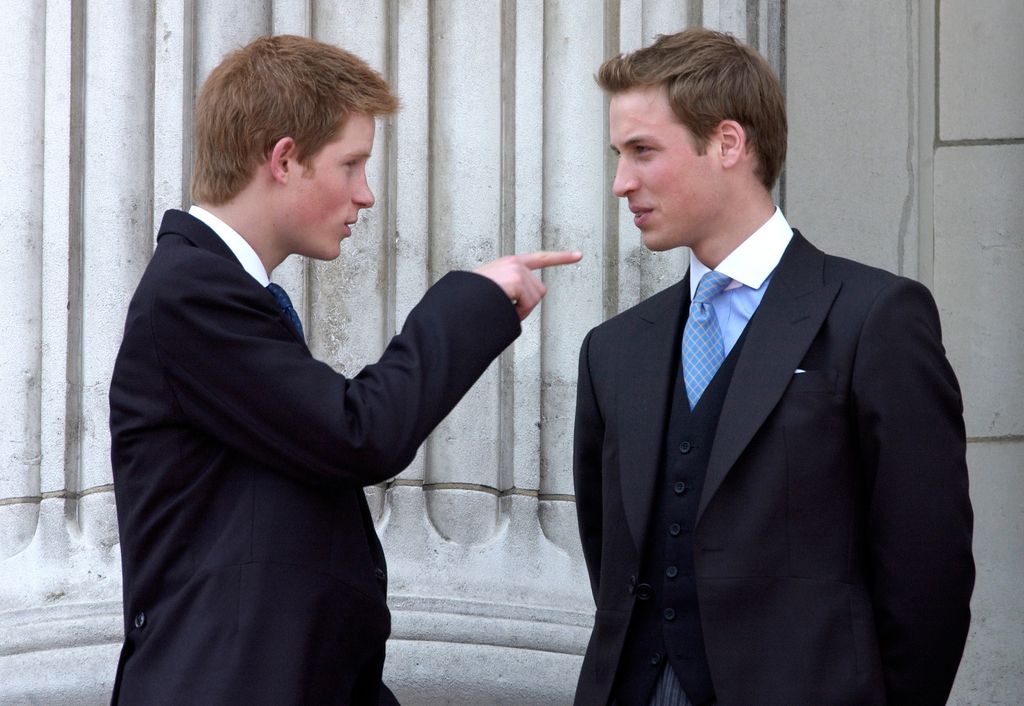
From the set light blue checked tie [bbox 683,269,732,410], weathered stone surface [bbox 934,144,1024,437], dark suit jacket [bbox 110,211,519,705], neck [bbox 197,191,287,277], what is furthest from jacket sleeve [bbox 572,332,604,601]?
weathered stone surface [bbox 934,144,1024,437]

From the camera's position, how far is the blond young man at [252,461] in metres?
2.29

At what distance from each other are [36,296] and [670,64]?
1.77m

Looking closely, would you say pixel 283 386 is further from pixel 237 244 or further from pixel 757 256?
pixel 757 256

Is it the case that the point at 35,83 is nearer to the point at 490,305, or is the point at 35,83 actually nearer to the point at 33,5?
the point at 33,5

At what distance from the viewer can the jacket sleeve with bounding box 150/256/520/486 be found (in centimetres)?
229

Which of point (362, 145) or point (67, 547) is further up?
point (362, 145)

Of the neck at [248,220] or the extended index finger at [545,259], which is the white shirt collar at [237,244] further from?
the extended index finger at [545,259]

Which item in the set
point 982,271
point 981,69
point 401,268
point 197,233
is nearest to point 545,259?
point 197,233

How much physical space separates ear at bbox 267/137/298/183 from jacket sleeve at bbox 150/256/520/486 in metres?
0.25

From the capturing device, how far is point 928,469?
100 inches

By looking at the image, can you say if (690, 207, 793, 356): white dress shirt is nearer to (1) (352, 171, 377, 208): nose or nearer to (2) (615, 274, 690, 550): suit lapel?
(2) (615, 274, 690, 550): suit lapel

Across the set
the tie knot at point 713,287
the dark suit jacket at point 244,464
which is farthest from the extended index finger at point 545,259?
the tie knot at point 713,287

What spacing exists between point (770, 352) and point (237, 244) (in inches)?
37.0

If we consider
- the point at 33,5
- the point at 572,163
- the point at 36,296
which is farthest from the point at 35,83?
the point at 572,163
